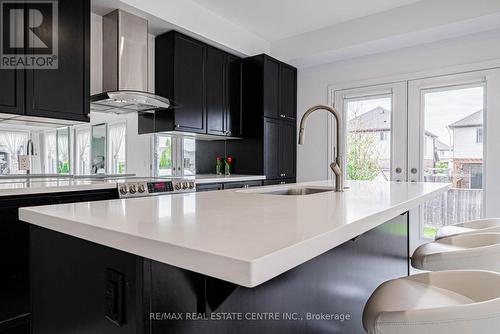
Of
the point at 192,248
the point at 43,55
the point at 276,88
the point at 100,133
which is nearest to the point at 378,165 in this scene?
the point at 276,88

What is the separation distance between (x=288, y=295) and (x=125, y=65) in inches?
104

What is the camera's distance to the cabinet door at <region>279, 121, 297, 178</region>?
428 cm

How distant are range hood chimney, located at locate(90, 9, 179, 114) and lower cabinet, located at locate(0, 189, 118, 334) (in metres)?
1.15

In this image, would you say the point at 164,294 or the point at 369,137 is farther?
the point at 369,137

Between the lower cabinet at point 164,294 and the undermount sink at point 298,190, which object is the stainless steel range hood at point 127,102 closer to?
the undermount sink at point 298,190

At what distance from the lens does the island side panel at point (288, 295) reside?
2.29 feet

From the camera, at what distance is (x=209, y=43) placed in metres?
3.63

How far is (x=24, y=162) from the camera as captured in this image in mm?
2473

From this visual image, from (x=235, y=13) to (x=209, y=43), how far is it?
432 millimetres

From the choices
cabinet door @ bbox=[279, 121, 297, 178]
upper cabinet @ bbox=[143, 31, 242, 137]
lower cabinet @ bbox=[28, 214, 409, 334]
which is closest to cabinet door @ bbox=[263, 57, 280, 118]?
cabinet door @ bbox=[279, 121, 297, 178]

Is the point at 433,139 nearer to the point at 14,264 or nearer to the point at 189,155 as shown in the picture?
the point at 189,155

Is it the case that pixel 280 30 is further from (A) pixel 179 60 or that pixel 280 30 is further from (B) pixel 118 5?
Answer: (B) pixel 118 5

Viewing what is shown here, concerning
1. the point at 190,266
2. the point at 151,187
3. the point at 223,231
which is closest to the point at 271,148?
the point at 151,187

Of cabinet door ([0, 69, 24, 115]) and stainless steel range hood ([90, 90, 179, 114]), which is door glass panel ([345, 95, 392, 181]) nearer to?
stainless steel range hood ([90, 90, 179, 114])
